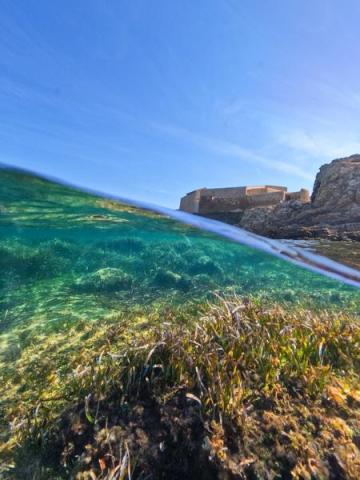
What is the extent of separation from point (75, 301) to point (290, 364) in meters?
7.39

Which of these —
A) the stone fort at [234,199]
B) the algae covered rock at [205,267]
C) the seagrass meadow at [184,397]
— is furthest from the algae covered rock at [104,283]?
the stone fort at [234,199]

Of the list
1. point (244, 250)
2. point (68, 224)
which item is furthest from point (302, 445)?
point (68, 224)

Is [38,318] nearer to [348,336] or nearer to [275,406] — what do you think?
[275,406]

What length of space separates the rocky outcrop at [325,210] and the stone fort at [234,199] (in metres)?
3.43

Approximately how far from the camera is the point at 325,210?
2369cm

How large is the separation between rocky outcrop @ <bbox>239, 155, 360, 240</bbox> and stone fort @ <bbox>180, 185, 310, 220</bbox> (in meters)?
3.43

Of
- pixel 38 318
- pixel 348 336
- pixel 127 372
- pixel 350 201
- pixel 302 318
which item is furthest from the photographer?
pixel 350 201

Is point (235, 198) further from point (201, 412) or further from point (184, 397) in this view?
point (201, 412)

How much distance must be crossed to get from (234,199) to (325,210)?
11385 mm

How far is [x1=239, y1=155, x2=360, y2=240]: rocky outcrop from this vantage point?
69.2 ft

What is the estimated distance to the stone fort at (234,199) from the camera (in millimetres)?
31734

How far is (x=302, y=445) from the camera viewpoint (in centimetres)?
272

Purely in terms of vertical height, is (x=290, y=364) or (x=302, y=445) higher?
(x=290, y=364)

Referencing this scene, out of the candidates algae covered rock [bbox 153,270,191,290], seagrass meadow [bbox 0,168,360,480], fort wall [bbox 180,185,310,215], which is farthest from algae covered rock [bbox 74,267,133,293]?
fort wall [bbox 180,185,310,215]
